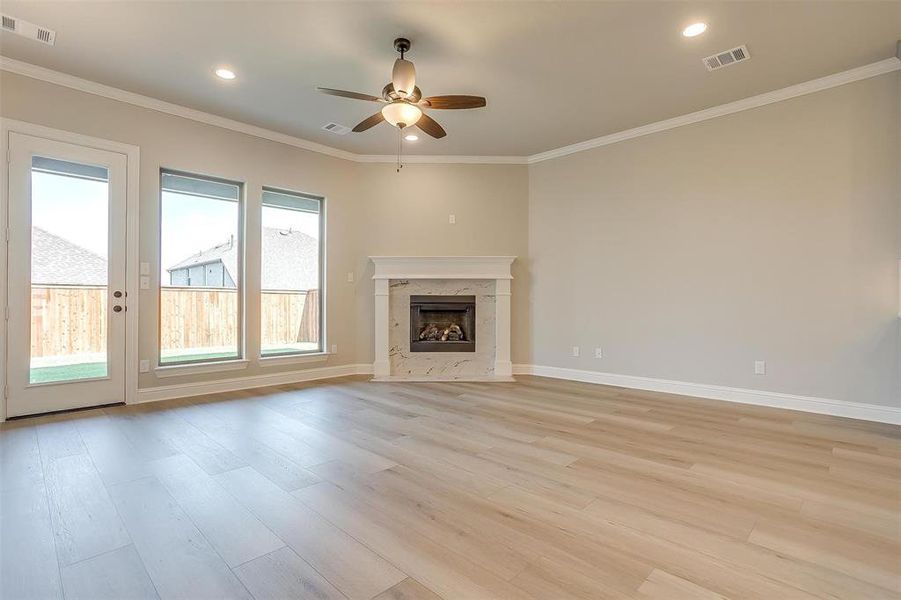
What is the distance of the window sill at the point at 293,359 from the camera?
4.88m

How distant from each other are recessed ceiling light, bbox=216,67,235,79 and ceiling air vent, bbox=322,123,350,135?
1145 mm

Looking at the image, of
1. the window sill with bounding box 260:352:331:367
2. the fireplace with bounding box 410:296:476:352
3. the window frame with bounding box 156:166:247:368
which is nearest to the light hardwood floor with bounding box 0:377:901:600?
the window frame with bounding box 156:166:247:368

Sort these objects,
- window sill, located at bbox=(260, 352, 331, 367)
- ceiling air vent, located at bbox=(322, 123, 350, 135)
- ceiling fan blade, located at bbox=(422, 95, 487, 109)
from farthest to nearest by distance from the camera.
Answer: window sill, located at bbox=(260, 352, 331, 367), ceiling air vent, located at bbox=(322, 123, 350, 135), ceiling fan blade, located at bbox=(422, 95, 487, 109)

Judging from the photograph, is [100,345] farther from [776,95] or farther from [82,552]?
[776,95]

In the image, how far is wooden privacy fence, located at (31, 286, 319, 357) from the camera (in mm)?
3596

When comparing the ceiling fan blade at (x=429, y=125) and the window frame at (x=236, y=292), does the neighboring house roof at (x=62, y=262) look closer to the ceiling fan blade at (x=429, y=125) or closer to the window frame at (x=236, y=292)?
the window frame at (x=236, y=292)

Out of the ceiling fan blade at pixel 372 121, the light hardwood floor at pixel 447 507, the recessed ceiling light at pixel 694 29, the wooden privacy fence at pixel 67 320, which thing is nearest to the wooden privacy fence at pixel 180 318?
the wooden privacy fence at pixel 67 320

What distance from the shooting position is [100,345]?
3.82m

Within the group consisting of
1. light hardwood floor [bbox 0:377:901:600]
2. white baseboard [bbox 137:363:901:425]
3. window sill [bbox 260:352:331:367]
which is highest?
window sill [bbox 260:352:331:367]

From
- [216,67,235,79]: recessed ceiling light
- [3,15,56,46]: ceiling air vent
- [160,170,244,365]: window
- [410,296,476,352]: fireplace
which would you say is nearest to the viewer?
[3,15,56,46]: ceiling air vent

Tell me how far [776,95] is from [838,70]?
0.44m

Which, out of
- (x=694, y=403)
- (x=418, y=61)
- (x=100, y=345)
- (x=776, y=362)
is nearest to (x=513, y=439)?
(x=694, y=403)

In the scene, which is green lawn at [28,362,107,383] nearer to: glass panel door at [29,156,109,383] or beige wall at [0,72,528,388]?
glass panel door at [29,156,109,383]

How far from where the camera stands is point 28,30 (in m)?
2.99
